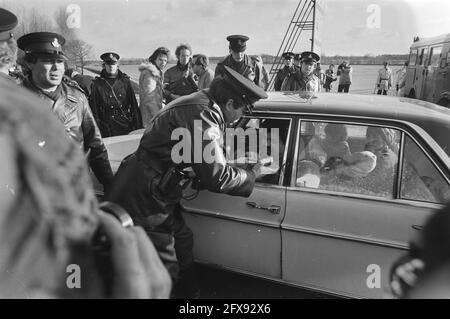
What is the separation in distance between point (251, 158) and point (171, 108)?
654mm

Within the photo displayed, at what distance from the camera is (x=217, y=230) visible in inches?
101

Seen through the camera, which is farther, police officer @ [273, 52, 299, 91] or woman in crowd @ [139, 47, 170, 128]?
police officer @ [273, 52, 299, 91]

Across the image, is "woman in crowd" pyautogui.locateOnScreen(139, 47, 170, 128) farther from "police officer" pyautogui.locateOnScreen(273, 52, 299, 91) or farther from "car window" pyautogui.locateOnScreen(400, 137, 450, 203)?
"car window" pyautogui.locateOnScreen(400, 137, 450, 203)

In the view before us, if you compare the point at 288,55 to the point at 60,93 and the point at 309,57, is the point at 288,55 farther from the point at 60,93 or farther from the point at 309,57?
the point at 60,93

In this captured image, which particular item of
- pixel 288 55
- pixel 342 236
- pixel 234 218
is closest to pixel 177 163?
pixel 234 218

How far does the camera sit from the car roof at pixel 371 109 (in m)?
2.24

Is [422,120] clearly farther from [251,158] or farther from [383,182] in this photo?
[251,158]

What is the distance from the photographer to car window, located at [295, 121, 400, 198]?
2359 millimetres

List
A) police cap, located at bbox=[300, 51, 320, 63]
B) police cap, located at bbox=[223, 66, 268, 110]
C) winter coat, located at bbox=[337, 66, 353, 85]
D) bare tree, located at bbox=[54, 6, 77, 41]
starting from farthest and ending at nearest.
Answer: winter coat, located at bbox=[337, 66, 353, 85] → police cap, located at bbox=[300, 51, 320, 63] → bare tree, located at bbox=[54, 6, 77, 41] → police cap, located at bbox=[223, 66, 268, 110]

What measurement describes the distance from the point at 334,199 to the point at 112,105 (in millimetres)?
3058

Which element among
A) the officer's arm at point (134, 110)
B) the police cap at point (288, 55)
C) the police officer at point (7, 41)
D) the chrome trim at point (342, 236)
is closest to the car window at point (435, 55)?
the police cap at point (288, 55)

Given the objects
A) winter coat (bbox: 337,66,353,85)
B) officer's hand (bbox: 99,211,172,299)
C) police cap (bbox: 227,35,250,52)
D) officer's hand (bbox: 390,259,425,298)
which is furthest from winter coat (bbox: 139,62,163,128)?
winter coat (bbox: 337,66,353,85)
